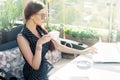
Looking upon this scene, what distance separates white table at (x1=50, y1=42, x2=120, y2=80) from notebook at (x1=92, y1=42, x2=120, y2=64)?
0.06 m

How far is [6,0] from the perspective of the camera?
162 inches

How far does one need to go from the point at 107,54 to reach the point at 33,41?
716 millimetres

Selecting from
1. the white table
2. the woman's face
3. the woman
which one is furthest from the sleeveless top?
the white table

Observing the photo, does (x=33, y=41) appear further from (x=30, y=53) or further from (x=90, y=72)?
(x=90, y=72)

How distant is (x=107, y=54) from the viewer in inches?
90.3

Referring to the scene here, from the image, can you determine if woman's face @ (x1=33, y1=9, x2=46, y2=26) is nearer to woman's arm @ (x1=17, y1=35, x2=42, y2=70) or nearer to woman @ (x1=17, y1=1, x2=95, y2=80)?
woman @ (x1=17, y1=1, x2=95, y2=80)

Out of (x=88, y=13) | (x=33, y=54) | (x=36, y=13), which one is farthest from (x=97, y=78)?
(x=88, y=13)

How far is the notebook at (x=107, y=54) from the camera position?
216cm

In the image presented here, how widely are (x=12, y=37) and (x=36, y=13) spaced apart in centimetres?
137

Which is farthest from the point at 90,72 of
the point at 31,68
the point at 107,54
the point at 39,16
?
the point at 39,16

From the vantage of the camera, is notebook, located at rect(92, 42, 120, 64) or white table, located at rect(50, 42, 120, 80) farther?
notebook, located at rect(92, 42, 120, 64)

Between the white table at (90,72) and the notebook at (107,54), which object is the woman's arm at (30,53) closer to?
the white table at (90,72)

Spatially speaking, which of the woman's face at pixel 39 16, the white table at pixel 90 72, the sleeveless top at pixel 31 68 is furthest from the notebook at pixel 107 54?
the woman's face at pixel 39 16

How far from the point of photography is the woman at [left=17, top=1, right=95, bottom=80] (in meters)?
1.97
